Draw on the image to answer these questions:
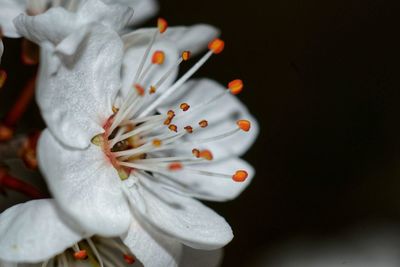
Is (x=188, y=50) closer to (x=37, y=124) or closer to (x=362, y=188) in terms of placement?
(x=37, y=124)

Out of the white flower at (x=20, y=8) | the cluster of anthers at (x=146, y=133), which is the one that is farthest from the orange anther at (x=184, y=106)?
the white flower at (x=20, y=8)

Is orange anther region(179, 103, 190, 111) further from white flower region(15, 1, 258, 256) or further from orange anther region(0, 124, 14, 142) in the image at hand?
orange anther region(0, 124, 14, 142)

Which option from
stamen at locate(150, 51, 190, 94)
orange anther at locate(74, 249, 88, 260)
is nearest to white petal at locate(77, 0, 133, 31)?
stamen at locate(150, 51, 190, 94)

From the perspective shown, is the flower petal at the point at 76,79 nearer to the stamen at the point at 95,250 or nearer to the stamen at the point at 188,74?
the stamen at the point at 188,74

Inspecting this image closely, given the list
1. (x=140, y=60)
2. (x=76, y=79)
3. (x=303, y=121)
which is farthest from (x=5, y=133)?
(x=303, y=121)

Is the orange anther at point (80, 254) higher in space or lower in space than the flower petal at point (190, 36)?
lower
